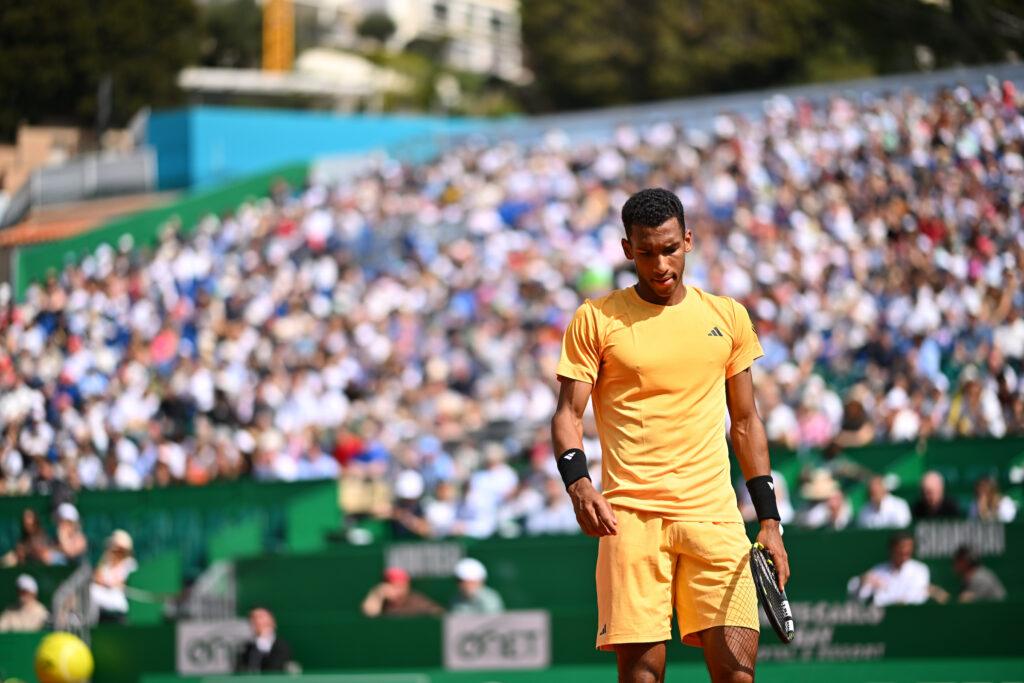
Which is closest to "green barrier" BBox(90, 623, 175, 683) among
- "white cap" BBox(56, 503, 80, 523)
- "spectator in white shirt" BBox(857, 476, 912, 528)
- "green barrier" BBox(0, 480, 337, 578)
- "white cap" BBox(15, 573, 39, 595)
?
"white cap" BBox(15, 573, 39, 595)

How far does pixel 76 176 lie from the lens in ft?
77.5

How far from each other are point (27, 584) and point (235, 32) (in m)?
46.9

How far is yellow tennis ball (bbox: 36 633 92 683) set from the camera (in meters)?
9.77

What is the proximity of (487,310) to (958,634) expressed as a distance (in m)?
11.3

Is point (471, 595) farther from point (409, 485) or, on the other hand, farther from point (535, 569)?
point (409, 485)

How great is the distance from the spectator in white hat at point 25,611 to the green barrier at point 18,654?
206 mm

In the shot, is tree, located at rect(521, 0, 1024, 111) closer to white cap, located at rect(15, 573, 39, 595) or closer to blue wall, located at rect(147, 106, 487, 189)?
blue wall, located at rect(147, 106, 487, 189)

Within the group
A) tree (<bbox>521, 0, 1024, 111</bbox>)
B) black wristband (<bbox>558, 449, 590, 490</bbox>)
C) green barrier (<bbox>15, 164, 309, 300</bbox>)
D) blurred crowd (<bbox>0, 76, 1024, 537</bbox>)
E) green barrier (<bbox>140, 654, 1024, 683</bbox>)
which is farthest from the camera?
tree (<bbox>521, 0, 1024, 111</bbox>)

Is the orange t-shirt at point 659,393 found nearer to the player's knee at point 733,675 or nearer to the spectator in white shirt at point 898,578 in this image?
the player's knee at point 733,675

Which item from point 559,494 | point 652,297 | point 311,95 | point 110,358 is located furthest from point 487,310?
point 311,95

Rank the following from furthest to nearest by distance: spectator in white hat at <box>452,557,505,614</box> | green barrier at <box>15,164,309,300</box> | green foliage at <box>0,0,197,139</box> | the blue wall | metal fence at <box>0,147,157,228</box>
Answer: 1. the blue wall
2. metal fence at <box>0,147,157,228</box>
3. green barrier at <box>15,164,309,300</box>
4. green foliage at <box>0,0,197,139</box>
5. spectator in white hat at <box>452,557,505,614</box>

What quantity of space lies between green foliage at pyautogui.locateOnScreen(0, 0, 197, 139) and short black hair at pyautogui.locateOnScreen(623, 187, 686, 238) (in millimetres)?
15637

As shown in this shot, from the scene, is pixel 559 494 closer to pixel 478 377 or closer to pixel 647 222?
pixel 478 377

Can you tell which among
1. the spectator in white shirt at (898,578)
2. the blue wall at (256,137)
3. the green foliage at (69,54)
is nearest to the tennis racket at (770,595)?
the spectator in white shirt at (898,578)
